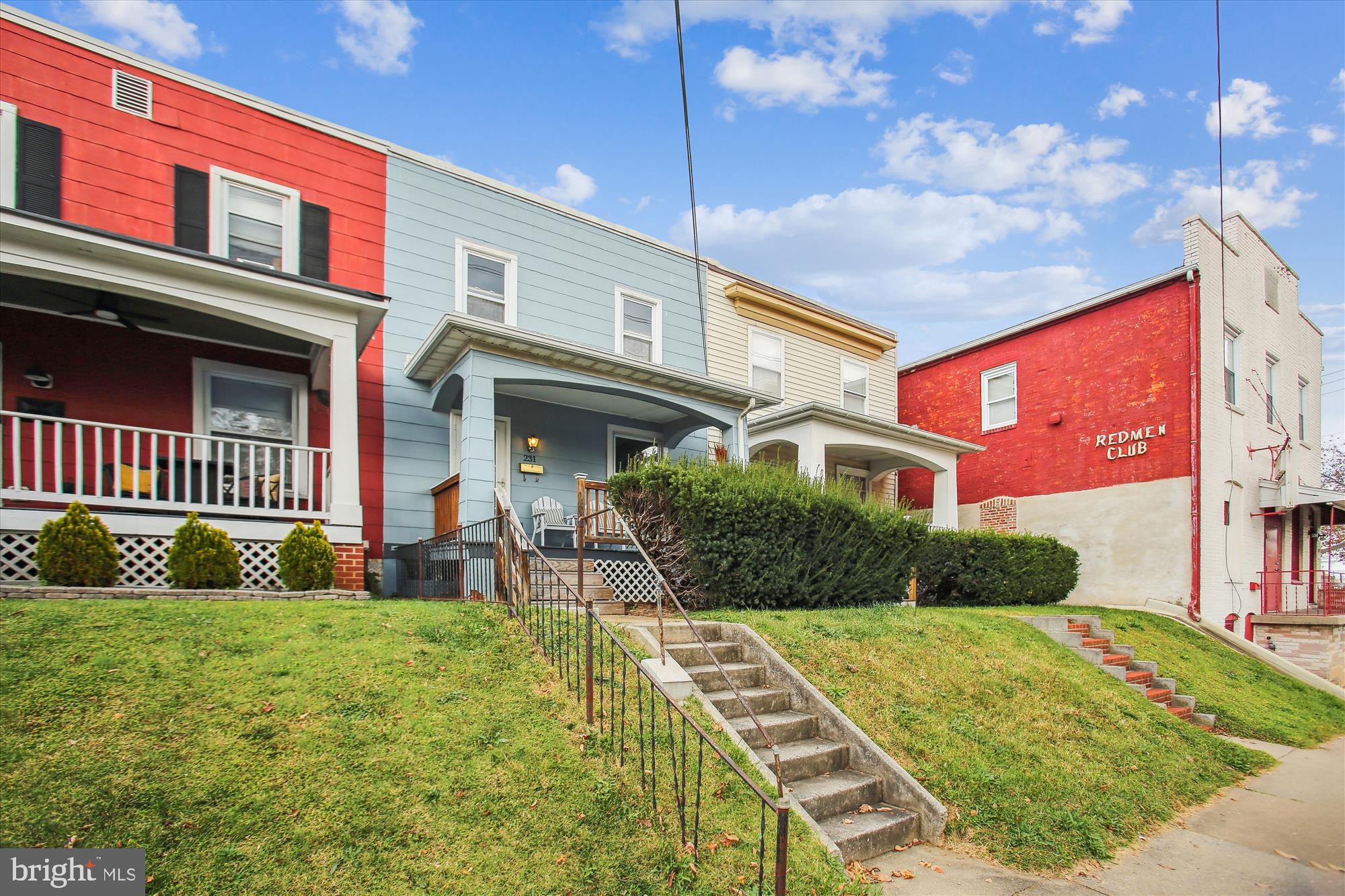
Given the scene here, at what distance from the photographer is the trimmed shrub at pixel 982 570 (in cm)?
1285

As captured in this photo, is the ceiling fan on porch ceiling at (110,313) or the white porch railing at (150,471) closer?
the white porch railing at (150,471)

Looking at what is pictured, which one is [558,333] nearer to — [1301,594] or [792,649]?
[792,649]

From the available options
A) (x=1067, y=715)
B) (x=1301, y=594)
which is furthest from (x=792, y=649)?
(x=1301, y=594)

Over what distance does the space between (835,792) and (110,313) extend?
8879mm

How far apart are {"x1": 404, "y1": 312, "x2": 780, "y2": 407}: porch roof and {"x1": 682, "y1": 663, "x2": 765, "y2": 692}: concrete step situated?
4.95m

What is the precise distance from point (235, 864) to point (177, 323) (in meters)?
7.45

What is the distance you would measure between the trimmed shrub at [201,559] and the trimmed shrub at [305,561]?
0.40m

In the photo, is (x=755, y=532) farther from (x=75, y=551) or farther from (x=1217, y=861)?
(x=75, y=551)

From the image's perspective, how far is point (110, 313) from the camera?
816 cm

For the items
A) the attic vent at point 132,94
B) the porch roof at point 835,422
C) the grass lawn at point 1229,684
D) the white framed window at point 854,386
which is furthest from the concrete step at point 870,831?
the white framed window at point 854,386

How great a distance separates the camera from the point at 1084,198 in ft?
39.8

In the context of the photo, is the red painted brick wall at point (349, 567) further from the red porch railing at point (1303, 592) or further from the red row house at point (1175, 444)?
the red porch railing at point (1303, 592)

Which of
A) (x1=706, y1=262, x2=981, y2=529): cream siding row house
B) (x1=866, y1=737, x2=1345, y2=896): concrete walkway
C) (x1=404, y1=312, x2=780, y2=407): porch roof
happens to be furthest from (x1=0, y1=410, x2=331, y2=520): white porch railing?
(x1=706, y1=262, x2=981, y2=529): cream siding row house

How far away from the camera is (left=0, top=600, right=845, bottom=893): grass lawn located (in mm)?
3350
